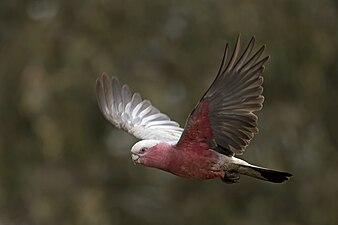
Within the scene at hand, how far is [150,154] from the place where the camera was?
8.15 metres

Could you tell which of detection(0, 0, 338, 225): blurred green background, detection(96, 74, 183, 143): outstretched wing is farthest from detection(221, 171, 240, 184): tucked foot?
detection(0, 0, 338, 225): blurred green background

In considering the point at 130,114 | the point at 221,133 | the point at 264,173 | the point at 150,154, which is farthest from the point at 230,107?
the point at 130,114

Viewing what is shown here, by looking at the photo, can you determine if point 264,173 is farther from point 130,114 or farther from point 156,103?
point 156,103

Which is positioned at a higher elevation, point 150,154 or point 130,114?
point 130,114

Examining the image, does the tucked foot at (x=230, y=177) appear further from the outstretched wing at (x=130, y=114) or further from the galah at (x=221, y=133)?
the outstretched wing at (x=130, y=114)

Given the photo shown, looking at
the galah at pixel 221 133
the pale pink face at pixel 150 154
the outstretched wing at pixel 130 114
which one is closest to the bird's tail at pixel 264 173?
the galah at pixel 221 133

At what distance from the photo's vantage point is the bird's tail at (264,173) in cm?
809

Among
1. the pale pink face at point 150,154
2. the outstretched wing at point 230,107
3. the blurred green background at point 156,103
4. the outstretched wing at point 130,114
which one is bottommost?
the pale pink face at point 150,154

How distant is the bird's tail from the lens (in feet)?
26.6

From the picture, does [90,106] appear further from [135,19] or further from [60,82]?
[135,19]

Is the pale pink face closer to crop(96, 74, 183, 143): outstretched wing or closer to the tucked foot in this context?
the tucked foot

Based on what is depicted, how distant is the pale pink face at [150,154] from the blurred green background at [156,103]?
20.2 ft

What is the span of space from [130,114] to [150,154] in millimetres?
1587

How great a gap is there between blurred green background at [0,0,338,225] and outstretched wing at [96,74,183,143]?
14.8 feet
